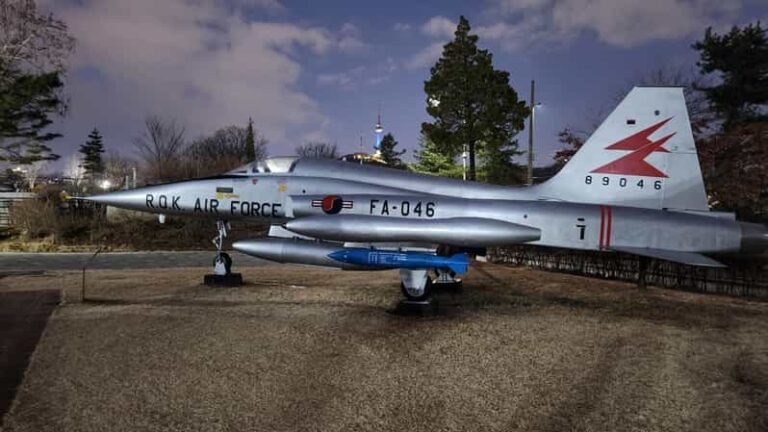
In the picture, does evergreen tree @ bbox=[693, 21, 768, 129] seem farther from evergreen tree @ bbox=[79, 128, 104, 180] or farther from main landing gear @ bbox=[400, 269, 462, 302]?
evergreen tree @ bbox=[79, 128, 104, 180]

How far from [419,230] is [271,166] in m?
4.15

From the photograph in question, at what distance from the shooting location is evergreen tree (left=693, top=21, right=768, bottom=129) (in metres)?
22.8

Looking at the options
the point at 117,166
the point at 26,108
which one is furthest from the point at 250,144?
the point at 26,108

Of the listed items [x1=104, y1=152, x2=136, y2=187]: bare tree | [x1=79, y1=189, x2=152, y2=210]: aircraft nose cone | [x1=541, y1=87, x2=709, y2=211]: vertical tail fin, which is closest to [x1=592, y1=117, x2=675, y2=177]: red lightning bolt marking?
[x1=541, y1=87, x2=709, y2=211]: vertical tail fin

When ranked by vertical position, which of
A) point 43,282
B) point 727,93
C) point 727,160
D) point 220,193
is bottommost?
point 43,282

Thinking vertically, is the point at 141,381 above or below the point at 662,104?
below

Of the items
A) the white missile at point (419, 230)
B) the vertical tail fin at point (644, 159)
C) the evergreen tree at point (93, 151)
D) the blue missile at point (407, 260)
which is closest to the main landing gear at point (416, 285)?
the blue missile at point (407, 260)

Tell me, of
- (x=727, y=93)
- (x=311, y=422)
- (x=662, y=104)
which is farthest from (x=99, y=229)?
(x=727, y=93)

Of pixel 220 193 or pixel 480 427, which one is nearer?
pixel 480 427

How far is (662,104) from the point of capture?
872 cm

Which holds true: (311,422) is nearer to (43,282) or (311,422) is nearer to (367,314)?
(367,314)

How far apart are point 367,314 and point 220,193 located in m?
4.54

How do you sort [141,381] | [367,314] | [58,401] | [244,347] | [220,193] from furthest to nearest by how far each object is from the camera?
[220,193]
[367,314]
[244,347]
[141,381]
[58,401]

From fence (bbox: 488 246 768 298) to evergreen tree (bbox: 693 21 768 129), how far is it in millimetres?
14468
